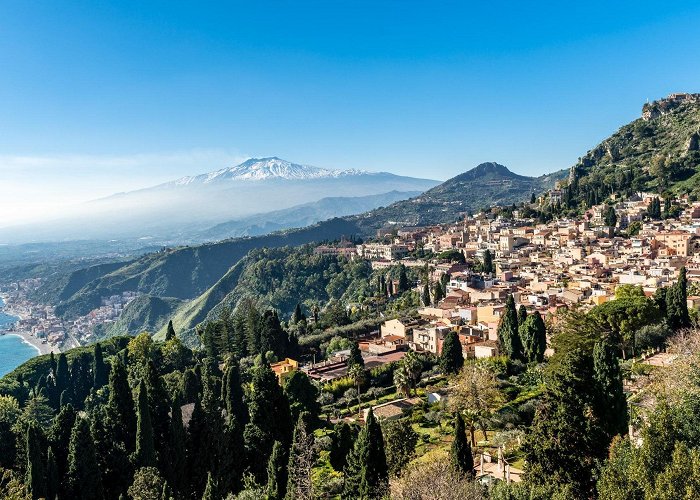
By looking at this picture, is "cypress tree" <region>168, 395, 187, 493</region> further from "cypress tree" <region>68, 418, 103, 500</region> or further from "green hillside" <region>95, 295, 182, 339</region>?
"green hillside" <region>95, 295, 182, 339</region>

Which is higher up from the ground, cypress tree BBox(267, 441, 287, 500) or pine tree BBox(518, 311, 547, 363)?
pine tree BBox(518, 311, 547, 363)

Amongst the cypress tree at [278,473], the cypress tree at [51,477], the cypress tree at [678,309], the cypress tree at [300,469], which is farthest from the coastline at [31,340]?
the cypress tree at [678,309]

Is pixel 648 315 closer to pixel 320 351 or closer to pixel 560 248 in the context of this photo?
pixel 320 351

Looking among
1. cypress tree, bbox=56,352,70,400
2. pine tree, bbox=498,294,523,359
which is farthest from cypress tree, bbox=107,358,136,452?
cypress tree, bbox=56,352,70,400

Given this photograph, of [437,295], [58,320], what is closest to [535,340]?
[437,295]

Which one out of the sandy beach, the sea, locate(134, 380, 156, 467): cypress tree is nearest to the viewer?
locate(134, 380, 156, 467): cypress tree

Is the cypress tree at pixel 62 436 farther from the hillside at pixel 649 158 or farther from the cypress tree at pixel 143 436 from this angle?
the hillside at pixel 649 158

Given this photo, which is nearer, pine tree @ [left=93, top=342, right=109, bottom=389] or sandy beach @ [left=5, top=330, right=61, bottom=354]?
pine tree @ [left=93, top=342, right=109, bottom=389]
